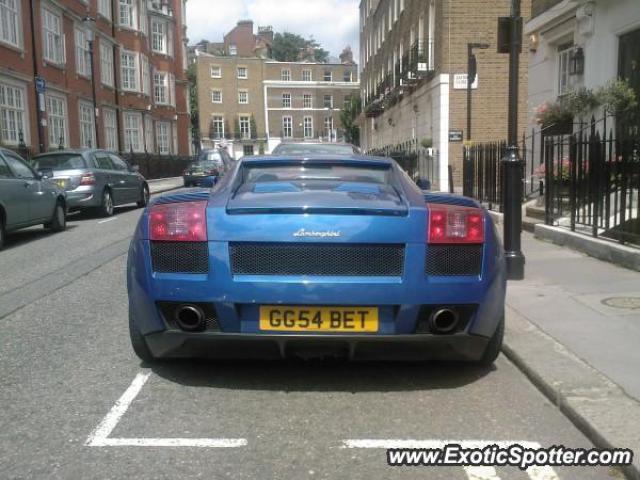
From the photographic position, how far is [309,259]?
11.7ft

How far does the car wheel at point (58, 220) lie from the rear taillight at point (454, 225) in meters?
10.0

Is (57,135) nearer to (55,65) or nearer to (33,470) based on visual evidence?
(55,65)

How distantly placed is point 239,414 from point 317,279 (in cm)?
86

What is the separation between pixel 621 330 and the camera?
15.8 feet

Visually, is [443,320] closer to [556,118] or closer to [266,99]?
[556,118]

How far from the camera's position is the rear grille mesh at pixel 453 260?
3.60 metres

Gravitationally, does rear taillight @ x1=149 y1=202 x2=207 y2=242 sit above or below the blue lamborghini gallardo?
above

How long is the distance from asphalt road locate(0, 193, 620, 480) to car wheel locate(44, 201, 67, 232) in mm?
7416

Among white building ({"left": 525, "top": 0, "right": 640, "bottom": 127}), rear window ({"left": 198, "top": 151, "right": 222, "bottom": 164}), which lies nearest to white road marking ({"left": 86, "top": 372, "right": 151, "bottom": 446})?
white building ({"left": 525, "top": 0, "right": 640, "bottom": 127})

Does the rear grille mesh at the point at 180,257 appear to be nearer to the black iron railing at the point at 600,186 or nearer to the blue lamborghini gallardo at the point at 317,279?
the blue lamborghini gallardo at the point at 317,279

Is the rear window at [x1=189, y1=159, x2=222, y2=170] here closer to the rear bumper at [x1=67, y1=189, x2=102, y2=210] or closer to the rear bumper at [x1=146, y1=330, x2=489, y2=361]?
the rear bumper at [x1=67, y1=189, x2=102, y2=210]

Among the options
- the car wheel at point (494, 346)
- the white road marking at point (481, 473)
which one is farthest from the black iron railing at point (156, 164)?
the white road marking at point (481, 473)

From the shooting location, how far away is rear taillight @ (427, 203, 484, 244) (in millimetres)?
3629

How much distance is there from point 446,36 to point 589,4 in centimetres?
1174
